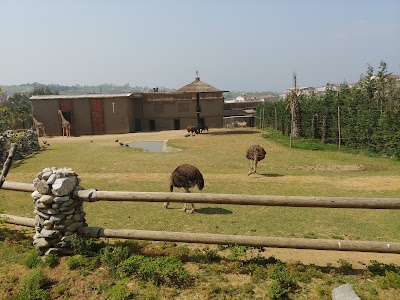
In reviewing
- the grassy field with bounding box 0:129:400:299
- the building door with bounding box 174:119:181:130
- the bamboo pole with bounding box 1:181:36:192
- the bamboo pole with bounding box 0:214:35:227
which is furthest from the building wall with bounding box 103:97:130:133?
the bamboo pole with bounding box 0:214:35:227

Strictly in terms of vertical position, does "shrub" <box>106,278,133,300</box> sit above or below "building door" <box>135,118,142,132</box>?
below

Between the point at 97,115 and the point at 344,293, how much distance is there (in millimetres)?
41635

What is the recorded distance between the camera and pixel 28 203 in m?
10.8

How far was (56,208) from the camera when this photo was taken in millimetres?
6082

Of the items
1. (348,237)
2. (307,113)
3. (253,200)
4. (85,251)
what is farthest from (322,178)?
(307,113)

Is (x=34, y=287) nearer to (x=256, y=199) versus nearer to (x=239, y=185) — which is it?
(x=256, y=199)

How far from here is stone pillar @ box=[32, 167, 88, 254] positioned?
6027 millimetres

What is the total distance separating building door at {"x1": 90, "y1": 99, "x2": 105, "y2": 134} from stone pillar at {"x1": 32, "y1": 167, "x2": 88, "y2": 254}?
3808 cm

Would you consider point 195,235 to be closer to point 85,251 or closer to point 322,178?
point 85,251

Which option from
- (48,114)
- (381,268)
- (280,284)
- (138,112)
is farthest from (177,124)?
(280,284)

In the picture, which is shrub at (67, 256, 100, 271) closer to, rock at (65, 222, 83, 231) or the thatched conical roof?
rock at (65, 222, 83, 231)

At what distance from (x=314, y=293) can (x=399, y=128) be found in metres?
17.4

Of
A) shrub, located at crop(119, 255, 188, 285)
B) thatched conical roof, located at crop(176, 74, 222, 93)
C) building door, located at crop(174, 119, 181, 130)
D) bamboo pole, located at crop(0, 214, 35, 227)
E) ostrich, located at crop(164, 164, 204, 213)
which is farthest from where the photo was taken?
building door, located at crop(174, 119, 181, 130)

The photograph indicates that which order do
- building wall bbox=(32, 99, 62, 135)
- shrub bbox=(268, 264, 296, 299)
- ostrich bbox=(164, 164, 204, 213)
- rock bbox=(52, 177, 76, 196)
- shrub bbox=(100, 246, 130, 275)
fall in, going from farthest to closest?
building wall bbox=(32, 99, 62, 135) → ostrich bbox=(164, 164, 204, 213) → rock bbox=(52, 177, 76, 196) → shrub bbox=(100, 246, 130, 275) → shrub bbox=(268, 264, 296, 299)
